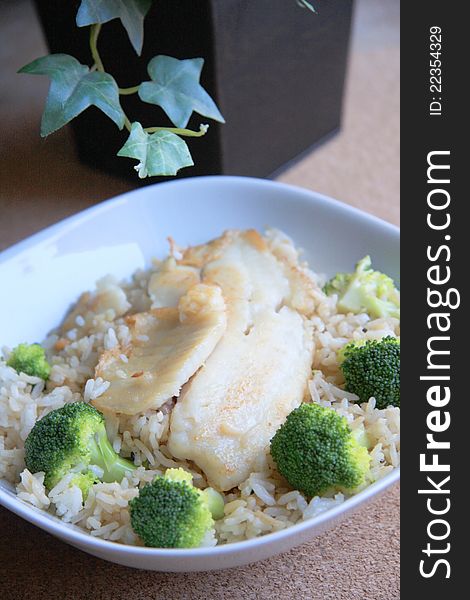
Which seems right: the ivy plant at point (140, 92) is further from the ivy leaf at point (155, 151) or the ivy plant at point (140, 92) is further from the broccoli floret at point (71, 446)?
the broccoli floret at point (71, 446)

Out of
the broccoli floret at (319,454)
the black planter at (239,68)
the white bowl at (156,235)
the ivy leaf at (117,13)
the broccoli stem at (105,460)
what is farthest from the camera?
the black planter at (239,68)

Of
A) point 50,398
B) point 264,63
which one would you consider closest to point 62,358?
point 50,398

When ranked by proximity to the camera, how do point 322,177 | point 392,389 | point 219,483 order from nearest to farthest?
point 219,483
point 392,389
point 322,177

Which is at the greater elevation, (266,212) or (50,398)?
(266,212)

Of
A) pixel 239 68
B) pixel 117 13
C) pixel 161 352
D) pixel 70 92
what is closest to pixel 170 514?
pixel 161 352

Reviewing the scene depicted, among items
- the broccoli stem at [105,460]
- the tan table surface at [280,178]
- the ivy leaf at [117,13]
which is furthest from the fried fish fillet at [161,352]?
the ivy leaf at [117,13]

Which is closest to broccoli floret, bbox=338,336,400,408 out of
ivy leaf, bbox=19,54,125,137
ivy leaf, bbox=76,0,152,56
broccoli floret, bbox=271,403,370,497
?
broccoli floret, bbox=271,403,370,497

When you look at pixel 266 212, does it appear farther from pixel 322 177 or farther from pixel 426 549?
pixel 426 549
